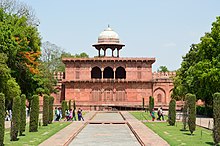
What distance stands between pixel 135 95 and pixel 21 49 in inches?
1052

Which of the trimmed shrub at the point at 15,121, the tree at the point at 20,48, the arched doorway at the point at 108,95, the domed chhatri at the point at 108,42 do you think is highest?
the domed chhatri at the point at 108,42

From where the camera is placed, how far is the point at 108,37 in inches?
2557

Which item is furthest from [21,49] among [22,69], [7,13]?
[7,13]

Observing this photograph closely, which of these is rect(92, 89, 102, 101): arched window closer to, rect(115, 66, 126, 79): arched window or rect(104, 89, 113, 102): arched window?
rect(104, 89, 113, 102): arched window

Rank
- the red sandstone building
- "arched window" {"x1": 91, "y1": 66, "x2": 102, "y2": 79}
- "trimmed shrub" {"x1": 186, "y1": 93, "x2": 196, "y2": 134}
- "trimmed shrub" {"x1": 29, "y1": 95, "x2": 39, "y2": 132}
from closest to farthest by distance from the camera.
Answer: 1. "trimmed shrub" {"x1": 186, "y1": 93, "x2": 196, "y2": 134}
2. "trimmed shrub" {"x1": 29, "y1": 95, "x2": 39, "y2": 132}
3. the red sandstone building
4. "arched window" {"x1": 91, "y1": 66, "x2": 102, "y2": 79}

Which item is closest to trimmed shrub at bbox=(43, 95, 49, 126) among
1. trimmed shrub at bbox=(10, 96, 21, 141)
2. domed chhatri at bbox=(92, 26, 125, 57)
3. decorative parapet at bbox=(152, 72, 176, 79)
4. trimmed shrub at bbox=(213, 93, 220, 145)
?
trimmed shrub at bbox=(10, 96, 21, 141)

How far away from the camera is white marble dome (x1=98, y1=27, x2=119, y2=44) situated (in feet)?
212

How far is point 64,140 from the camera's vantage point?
18719mm

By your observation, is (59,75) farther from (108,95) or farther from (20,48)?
(20,48)

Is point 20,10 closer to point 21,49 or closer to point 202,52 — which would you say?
point 21,49

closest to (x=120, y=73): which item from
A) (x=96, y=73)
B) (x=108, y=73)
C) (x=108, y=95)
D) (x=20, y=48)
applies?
(x=108, y=73)

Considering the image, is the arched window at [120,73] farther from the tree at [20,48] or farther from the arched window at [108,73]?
the tree at [20,48]

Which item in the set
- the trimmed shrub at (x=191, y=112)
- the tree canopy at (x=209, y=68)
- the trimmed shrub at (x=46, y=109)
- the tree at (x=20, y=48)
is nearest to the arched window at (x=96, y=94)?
the tree at (x=20, y=48)

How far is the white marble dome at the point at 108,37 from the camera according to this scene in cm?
6456
